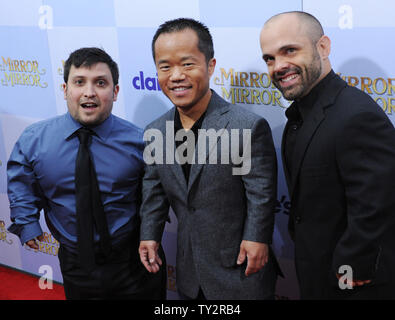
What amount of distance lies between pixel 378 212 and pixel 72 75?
56.2 inches

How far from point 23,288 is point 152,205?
1.81m

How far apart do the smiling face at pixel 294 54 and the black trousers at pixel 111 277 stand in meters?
1.08

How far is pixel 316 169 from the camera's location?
5.40ft

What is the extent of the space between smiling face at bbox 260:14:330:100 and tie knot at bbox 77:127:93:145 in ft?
3.03

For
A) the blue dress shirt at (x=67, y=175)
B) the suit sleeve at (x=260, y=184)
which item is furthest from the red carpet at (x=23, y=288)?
the suit sleeve at (x=260, y=184)

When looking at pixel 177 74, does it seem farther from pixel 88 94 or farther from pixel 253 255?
pixel 253 255

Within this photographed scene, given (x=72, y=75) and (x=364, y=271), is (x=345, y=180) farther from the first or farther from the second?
(x=72, y=75)

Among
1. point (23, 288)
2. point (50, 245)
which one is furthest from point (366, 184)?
point (23, 288)

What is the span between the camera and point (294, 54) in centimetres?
170

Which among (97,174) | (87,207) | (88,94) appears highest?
(88,94)

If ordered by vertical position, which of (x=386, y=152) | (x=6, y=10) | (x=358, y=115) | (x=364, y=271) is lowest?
(x=364, y=271)

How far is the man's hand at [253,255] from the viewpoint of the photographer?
1832 millimetres

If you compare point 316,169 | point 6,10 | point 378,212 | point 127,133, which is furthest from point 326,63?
point 6,10

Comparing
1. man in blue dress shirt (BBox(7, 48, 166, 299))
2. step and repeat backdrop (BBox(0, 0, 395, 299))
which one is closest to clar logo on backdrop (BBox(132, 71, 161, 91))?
step and repeat backdrop (BBox(0, 0, 395, 299))
